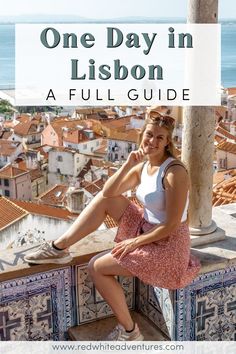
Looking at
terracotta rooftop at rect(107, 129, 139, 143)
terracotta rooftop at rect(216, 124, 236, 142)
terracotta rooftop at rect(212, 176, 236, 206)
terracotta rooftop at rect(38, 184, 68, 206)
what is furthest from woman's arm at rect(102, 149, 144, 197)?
terracotta rooftop at rect(107, 129, 139, 143)

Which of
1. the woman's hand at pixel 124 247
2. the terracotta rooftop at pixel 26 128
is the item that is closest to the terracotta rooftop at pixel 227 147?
the terracotta rooftop at pixel 26 128

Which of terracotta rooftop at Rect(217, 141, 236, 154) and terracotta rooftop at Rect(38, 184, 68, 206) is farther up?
terracotta rooftop at Rect(217, 141, 236, 154)

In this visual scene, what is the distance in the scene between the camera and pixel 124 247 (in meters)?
2.37

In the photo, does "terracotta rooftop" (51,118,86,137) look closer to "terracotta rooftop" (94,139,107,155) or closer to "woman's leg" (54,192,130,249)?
"terracotta rooftop" (94,139,107,155)

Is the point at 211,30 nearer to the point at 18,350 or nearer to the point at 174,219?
the point at 174,219

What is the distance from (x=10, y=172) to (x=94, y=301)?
73.4 feet

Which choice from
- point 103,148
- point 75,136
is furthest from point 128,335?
point 103,148

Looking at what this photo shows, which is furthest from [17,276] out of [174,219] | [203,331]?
[203,331]

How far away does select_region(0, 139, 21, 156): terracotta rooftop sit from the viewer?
1150 inches

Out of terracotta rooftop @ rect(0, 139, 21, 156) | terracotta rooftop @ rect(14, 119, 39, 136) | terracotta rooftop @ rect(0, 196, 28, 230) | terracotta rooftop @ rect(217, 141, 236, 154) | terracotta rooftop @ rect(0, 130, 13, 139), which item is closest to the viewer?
terracotta rooftop @ rect(0, 196, 28, 230)

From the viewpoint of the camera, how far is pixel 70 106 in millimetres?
45781

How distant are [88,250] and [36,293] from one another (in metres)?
0.32

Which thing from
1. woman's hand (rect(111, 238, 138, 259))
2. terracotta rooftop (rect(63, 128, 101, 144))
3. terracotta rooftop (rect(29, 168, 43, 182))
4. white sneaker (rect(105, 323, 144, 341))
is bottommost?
white sneaker (rect(105, 323, 144, 341))

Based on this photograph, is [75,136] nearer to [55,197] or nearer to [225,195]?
[55,197]
